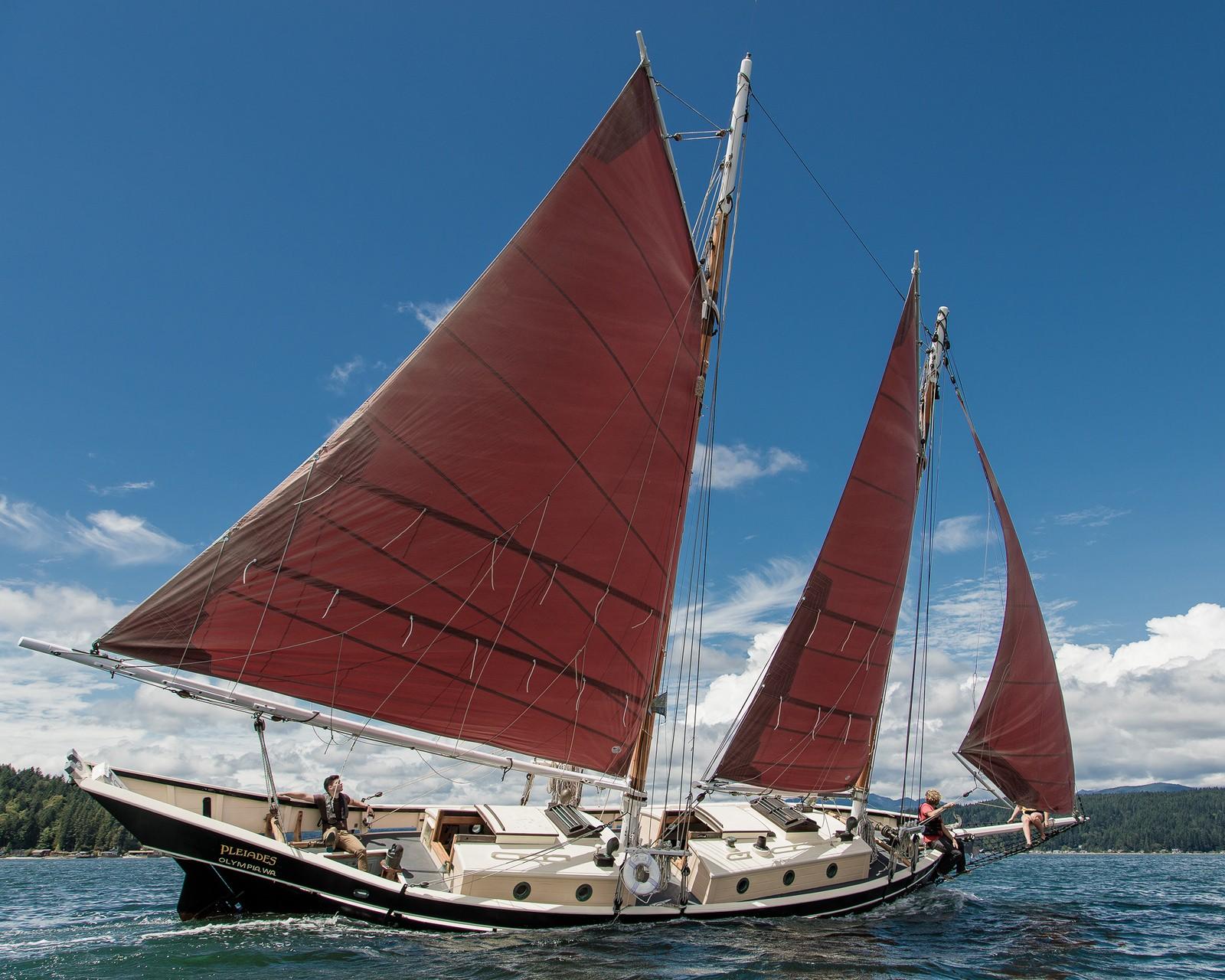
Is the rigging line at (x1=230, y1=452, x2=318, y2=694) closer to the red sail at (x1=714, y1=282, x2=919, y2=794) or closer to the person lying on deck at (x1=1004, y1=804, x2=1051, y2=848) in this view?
the red sail at (x1=714, y1=282, x2=919, y2=794)

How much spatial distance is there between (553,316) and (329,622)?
6981 mm

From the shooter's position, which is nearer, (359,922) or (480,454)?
(359,922)

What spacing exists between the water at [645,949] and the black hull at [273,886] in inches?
9.7

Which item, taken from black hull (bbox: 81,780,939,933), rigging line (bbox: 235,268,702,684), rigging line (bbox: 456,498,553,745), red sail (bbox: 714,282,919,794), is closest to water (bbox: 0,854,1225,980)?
black hull (bbox: 81,780,939,933)

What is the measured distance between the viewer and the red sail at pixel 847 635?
21234mm

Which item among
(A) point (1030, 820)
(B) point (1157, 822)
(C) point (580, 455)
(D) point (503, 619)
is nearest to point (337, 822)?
(D) point (503, 619)

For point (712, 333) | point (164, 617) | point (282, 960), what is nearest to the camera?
point (282, 960)

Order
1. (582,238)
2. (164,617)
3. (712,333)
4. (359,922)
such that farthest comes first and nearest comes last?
(712,333), (582,238), (359,922), (164,617)

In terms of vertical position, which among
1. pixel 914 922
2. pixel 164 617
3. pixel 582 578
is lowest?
pixel 914 922

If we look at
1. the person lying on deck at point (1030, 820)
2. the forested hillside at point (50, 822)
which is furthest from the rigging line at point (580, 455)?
the forested hillside at point (50, 822)

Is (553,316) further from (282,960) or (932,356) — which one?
(932,356)

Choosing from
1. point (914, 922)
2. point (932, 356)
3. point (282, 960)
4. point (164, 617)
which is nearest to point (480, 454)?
point (164, 617)

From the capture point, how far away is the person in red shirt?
21.1 m

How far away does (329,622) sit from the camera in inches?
536
